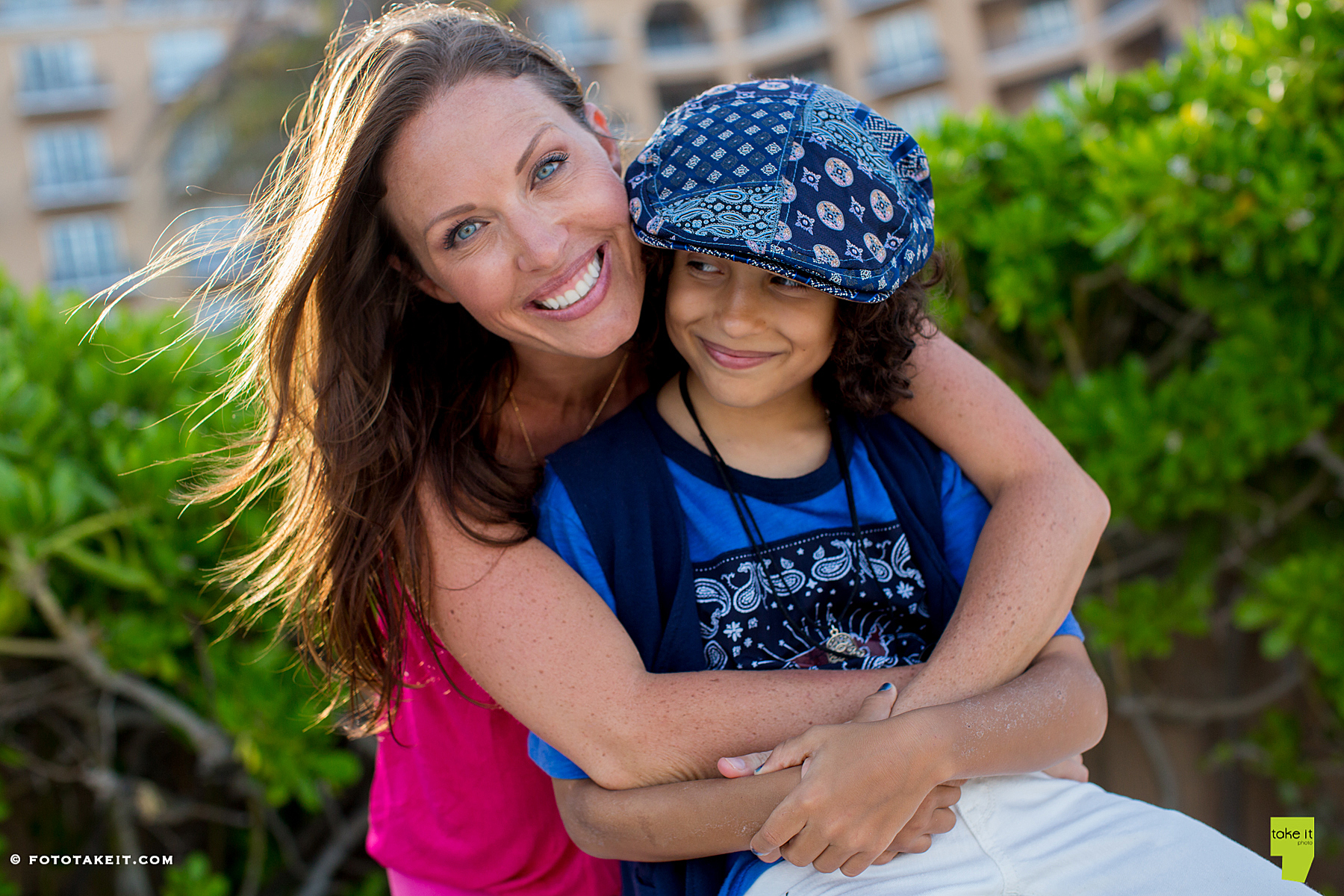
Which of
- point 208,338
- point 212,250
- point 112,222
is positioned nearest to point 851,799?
point 212,250

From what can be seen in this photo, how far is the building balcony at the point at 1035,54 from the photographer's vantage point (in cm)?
3109

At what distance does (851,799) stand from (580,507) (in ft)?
2.17

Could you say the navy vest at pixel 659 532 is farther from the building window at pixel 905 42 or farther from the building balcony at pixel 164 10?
the building window at pixel 905 42

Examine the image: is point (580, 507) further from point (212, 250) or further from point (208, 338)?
point (208, 338)

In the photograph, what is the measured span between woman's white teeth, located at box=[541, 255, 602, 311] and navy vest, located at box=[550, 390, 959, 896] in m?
0.26

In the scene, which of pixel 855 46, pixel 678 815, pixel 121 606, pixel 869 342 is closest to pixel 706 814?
pixel 678 815

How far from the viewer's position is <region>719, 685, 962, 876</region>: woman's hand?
4.64 feet

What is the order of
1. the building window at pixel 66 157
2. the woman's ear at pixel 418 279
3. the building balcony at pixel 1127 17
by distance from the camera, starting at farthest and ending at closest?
the building window at pixel 66 157 → the building balcony at pixel 1127 17 → the woman's ear at pixel 418 279

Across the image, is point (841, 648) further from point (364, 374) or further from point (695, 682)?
point (364, 374)

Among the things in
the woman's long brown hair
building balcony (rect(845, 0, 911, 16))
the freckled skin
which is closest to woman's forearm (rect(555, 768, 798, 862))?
the woman's long brown hair

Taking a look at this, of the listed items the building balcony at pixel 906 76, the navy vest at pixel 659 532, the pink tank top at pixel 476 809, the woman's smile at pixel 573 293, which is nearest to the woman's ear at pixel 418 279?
the woman's smile at pixel 573 293

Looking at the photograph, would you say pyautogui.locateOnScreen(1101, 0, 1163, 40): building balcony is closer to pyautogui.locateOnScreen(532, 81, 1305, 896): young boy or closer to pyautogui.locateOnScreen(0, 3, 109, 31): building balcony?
pyautogui.locateOnScreen(0, 3, 109, 31): building balcony

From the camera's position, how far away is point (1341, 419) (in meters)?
2.74

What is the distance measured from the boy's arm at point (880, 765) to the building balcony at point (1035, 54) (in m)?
34.0
